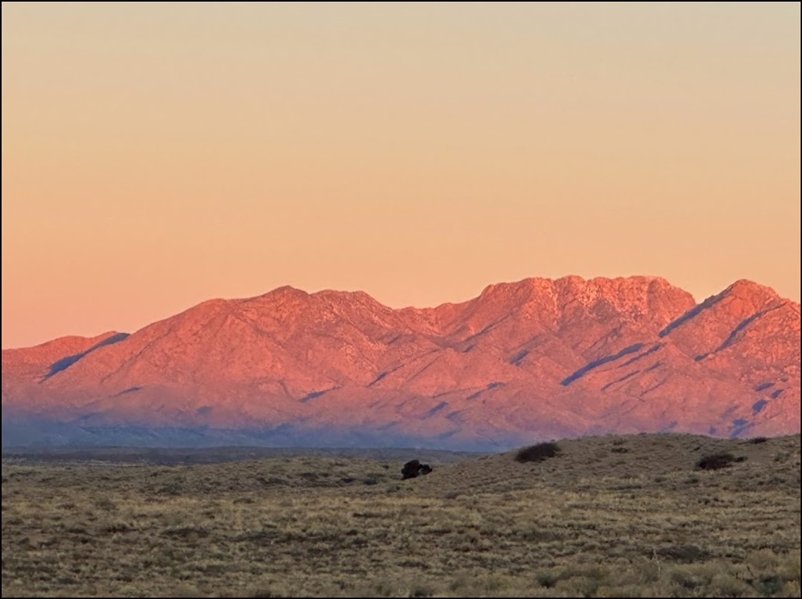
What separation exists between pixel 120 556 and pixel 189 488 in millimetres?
33312

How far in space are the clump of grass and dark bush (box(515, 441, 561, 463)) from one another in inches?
328

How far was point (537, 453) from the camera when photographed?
72062 millimetres

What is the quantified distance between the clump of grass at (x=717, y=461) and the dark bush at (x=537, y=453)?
27.3ft

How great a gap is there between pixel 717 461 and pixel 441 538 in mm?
26997

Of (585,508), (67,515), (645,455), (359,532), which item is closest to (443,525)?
(359,532)

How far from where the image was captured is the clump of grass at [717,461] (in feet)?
212

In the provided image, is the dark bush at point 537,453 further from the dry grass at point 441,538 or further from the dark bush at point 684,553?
the dark bush at point 684,553

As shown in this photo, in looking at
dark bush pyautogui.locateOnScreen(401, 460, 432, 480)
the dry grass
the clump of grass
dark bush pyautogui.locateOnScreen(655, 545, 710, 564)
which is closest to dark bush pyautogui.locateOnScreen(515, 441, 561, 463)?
the dry grass

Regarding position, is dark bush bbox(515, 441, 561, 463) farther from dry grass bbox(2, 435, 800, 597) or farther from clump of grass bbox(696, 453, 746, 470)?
clump of grass bbox(696, 453, 746, 470)

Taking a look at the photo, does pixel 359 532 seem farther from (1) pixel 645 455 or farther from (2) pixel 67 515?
(1) pixel 645 455

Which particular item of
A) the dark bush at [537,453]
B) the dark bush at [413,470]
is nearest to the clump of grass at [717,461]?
the dark bush at [537,453]

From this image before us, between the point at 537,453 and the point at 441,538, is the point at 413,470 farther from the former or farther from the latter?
the point at 441,538

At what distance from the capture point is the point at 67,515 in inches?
1806

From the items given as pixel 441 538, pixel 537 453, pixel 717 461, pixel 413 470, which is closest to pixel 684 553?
pixel 441 538
